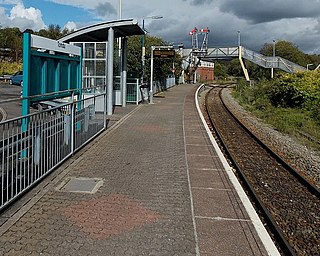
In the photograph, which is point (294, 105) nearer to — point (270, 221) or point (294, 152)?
point (294, 152)

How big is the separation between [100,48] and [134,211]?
15.0 m

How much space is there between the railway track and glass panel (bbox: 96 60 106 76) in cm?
894

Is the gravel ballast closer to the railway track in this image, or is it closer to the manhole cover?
the railway track

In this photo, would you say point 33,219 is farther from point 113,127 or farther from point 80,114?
point 113,127

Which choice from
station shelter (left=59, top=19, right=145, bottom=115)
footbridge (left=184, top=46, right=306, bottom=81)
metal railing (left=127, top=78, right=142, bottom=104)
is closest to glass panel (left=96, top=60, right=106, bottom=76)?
station shelter (left=59, top=19, right=145, bottom=115)

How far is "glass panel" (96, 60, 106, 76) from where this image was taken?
783 inches

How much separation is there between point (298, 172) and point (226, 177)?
8.17 ft

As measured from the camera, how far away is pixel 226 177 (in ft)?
26.2

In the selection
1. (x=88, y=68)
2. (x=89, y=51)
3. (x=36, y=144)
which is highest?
(x=89, y=51)

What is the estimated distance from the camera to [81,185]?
707cm

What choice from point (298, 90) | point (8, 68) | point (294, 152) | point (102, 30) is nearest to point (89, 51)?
point (102, 30)

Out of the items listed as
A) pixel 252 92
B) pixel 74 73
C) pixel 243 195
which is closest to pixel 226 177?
pixel 243 195

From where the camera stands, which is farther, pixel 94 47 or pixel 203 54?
pixel 203 54

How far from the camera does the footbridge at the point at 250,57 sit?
43.4m
